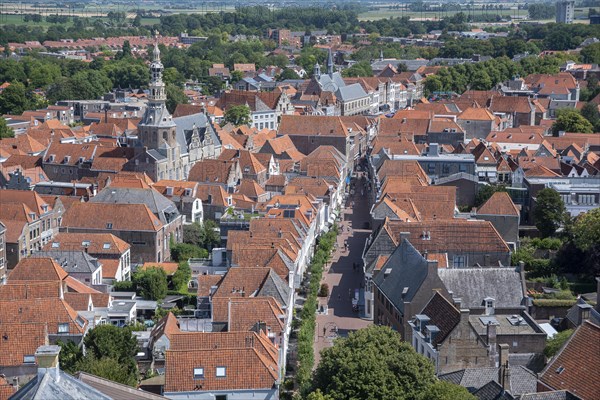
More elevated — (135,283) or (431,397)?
(431,397)

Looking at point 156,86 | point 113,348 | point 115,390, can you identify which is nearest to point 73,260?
point 113,348

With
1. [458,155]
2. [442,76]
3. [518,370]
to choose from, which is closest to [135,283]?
[518,370]

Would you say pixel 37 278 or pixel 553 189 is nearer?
pixel 37 278

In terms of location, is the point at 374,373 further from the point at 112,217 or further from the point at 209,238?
the point at 209,238

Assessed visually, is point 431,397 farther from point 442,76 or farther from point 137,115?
point 442,76

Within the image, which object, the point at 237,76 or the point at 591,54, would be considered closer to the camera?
the point at 237,76
